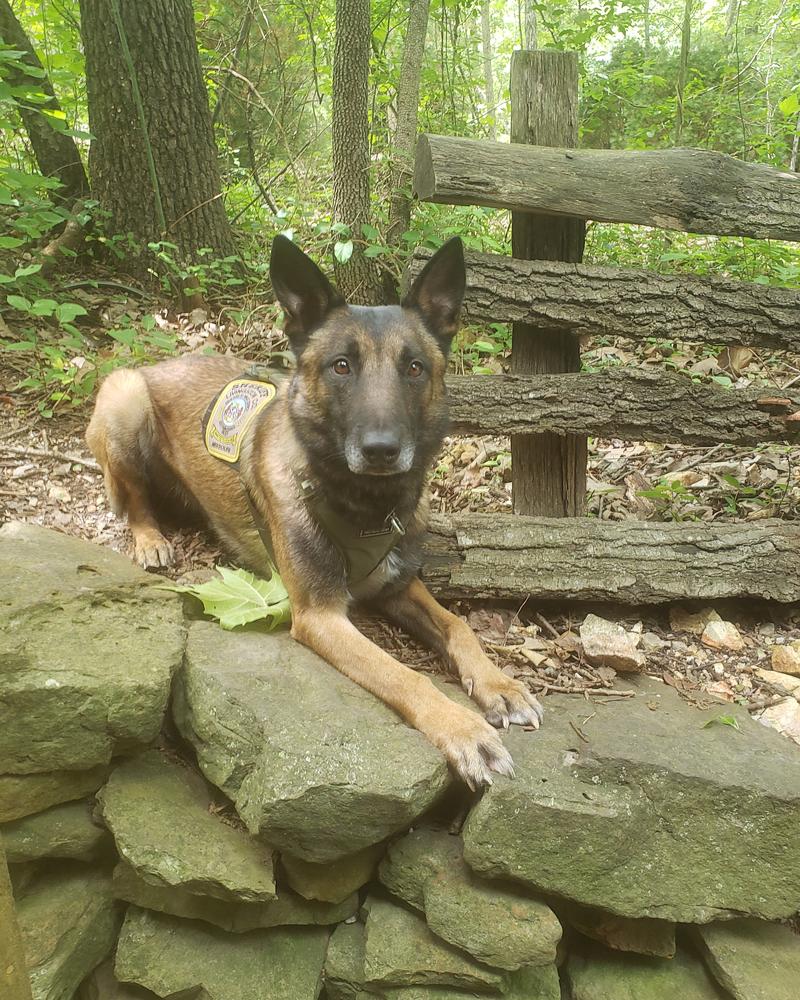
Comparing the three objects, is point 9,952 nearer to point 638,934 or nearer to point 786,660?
point 638,934

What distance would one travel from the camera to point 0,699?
2.27 metres

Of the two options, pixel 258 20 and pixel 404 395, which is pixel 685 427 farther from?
pixel 258 20

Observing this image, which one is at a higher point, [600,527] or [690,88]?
[690,88]

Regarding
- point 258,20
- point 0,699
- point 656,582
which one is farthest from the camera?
point 258,20

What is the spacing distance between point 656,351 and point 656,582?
325 centimetres

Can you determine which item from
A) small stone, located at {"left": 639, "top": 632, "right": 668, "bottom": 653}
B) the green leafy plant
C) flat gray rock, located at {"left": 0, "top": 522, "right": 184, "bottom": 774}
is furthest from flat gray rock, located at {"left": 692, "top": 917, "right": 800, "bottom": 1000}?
flat gray rock, located at {"left": 0, "top": 522, "right": 184, "bottom": 774}

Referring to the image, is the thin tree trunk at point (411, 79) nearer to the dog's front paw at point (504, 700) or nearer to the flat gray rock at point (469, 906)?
the dog's front paw at point (504, 700)

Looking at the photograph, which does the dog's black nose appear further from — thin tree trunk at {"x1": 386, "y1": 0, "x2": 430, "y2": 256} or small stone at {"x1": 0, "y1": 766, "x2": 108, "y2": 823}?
thin tree trunk at {"x1": 386, "y1": 0, "x2": 430, "y2": 256}

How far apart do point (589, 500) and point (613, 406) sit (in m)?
1.04

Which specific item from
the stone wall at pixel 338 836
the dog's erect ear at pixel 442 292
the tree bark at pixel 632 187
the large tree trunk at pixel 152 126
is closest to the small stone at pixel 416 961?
the stone wall at pixel 338 836

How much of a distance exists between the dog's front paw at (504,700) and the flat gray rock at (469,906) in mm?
461

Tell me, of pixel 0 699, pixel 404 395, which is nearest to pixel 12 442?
pixel 0 699

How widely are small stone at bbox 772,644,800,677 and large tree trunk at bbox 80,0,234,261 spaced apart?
18.6 ft

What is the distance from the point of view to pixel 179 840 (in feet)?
7.97
